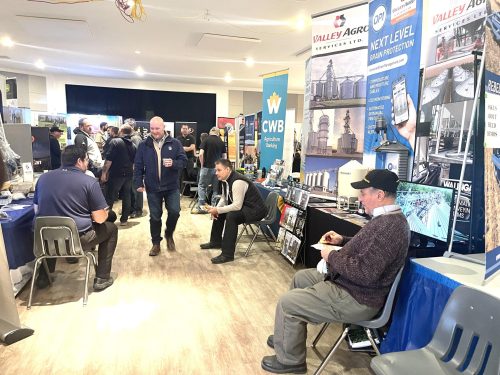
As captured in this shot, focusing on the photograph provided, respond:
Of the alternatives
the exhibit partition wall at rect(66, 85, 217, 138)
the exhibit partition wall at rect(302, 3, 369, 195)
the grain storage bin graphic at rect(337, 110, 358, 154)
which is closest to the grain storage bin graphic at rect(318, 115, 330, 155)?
the exhibit partition wall at rect(302, 3, 369, 195)

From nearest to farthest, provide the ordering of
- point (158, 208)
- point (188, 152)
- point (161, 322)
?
point (161, 322), point (158, 208), point (188, 152)

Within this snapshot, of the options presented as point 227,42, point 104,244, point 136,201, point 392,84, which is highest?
point 227,42

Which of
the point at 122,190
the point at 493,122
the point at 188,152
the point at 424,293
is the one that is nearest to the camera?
the point at 493,122

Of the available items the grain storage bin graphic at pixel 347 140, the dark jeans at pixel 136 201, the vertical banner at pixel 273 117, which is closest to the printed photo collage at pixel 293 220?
the grain storage bin graphic at pixel 347 140

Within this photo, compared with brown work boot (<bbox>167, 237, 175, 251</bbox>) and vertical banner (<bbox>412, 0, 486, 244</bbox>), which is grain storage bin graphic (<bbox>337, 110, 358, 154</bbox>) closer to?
vertical banner (<bbox>412, 0, 486, 244</bbox>)

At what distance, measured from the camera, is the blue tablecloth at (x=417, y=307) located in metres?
1.74

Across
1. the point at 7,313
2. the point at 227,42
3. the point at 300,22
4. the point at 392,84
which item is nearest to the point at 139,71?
the point at 227,42

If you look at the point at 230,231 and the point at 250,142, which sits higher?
the point at 250,142

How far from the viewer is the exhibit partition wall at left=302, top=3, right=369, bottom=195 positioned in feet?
11.7

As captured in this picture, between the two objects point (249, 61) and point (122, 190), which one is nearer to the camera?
point (122, 190)

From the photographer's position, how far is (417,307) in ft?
6.10

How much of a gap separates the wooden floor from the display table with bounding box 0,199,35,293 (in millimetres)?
191

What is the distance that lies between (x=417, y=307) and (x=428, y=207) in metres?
0.65

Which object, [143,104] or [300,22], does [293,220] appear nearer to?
[300,22]
